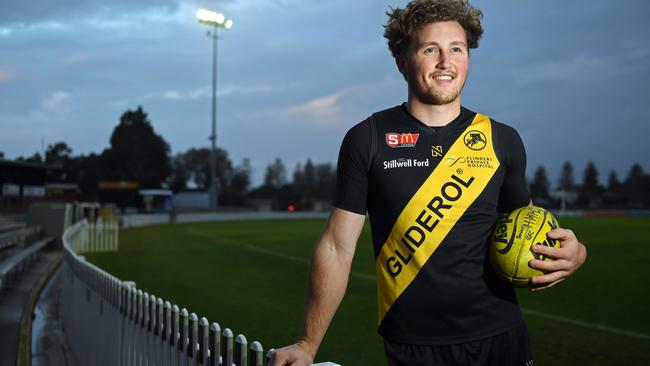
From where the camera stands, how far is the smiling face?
7.72 feet

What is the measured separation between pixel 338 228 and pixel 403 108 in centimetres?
54

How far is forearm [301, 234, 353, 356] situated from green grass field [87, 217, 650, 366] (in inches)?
172

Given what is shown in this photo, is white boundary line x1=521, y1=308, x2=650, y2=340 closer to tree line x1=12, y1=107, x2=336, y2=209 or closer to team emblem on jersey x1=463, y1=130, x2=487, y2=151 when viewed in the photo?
team emblem on jersey x1=463, y1=130, x2=487, y2=151

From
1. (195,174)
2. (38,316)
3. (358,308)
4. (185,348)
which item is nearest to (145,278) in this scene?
(38,316)

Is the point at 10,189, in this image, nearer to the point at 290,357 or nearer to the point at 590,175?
the point at 290,357

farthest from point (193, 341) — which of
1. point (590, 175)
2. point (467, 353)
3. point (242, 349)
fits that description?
point (590, 175)

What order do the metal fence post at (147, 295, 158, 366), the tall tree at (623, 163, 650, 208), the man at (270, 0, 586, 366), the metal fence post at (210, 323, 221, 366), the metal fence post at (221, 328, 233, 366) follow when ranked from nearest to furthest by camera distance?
the man at (270, 0, 586, 366) < the metal fence post at (221, 328, 233, 366) < the metal fence post at (210, 323, 221, 366) < the metal fence post at (147, 295, 158, 366) < the tall tree at (623, 163, 650, 208)

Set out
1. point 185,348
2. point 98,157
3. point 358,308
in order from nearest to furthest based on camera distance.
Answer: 1. point 185,348
2. point 358,308
3. point 98,157

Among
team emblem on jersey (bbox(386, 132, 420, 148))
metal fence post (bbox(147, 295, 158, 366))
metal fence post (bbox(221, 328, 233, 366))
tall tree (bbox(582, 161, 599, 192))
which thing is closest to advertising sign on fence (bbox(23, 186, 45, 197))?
metal fence post (bbox(147, 295, 158, 366))

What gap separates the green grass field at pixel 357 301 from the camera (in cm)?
693

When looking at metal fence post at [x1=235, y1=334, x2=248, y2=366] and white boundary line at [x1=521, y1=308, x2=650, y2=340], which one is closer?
metal fence post at [x1=235, y1=334, x2=248, y2=366]

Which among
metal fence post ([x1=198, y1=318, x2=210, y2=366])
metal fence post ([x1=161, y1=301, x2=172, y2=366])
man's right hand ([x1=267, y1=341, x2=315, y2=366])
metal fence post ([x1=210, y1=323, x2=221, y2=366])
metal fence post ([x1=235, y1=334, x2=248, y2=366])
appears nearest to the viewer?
man's right hand ([x1=267, y1=341, x2=315, y2=366])

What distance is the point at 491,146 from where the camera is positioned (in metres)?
2.37

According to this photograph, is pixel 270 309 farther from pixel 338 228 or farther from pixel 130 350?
pixel 338 228
